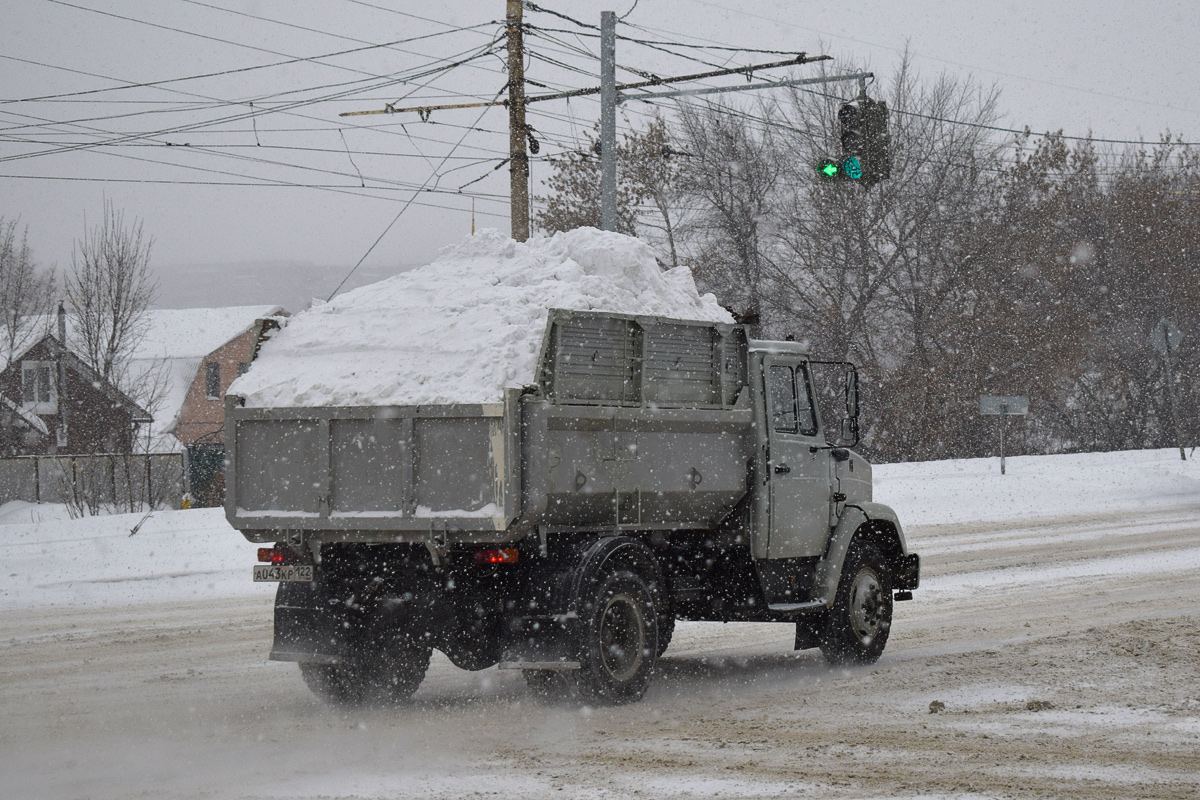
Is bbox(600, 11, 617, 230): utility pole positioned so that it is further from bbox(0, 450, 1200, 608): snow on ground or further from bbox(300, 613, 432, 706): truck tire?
bbox(300, 613, 432, 706): truck tire

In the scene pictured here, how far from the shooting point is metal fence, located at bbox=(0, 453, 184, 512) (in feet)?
85.2

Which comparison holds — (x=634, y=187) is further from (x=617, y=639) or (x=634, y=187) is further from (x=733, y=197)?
(x=617, y=639)

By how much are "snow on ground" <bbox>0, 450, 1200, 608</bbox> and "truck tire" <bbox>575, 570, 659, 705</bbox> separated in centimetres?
663

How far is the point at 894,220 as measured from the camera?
34.3 meters

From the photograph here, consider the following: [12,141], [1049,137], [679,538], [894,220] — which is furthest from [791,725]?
[1049,137]

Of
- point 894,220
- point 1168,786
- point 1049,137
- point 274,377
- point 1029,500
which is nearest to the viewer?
point 1168,786

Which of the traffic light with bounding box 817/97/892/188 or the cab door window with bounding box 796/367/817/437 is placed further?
the traffic light with bounding box 817/97/892/188

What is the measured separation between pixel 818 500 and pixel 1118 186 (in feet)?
127

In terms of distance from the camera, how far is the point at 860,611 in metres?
9.93

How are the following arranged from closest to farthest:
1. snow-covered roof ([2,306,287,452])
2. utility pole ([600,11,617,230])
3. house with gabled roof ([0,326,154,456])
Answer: utility pole ([600,11,617,230])
house with gabled roof ([0,326,154,456])
snow-covered roof ([2,306,287,452])

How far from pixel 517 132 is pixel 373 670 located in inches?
458

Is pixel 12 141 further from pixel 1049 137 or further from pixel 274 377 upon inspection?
pixel 1049 137

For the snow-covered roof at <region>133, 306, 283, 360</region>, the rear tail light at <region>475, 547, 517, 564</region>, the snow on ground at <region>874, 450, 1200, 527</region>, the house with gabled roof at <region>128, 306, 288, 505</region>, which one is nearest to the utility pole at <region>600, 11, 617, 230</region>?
the snow on ground at <region>874, 450, 1200, 527</region>

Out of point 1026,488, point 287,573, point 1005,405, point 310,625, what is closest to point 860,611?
point 310,625
